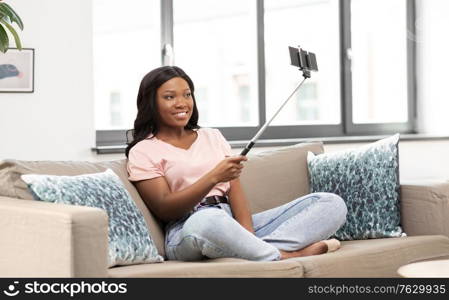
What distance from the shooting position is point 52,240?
2.36 m

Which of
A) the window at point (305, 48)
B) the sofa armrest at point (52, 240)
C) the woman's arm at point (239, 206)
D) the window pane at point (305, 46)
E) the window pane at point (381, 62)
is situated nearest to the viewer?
the sofa armrest at point (52, 240)

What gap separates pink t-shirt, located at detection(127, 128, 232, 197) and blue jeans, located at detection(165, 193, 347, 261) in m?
0.12

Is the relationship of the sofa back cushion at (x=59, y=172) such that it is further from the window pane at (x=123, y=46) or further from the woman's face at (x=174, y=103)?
the window pane at (x=123, y=46)

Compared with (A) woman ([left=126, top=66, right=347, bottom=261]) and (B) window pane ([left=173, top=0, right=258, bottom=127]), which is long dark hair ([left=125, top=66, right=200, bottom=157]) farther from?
(B) window pane ([left=173, top=0, right=258, bottom=127])

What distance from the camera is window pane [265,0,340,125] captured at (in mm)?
Result: 4996

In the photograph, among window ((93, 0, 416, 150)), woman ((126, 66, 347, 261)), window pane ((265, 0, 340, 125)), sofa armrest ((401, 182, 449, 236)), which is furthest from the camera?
window pane ((265, 0, 340, 125))

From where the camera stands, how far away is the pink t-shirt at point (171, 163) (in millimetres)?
3088

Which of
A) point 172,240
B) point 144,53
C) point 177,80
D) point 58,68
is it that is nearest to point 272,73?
point 144,53

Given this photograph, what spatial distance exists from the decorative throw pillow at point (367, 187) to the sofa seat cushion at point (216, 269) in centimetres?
77

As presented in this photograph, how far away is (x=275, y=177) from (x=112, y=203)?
0.98m

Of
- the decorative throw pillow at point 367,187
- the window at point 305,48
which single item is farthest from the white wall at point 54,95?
the decorative throw pillow at point 367,187

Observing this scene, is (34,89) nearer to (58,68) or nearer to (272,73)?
(58,68)

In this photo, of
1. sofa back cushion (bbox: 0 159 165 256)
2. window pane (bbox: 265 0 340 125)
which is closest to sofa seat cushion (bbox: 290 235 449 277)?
sofa back cushion (bbox: 0 159 165 256)

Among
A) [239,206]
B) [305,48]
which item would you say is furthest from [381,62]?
[239,206]
